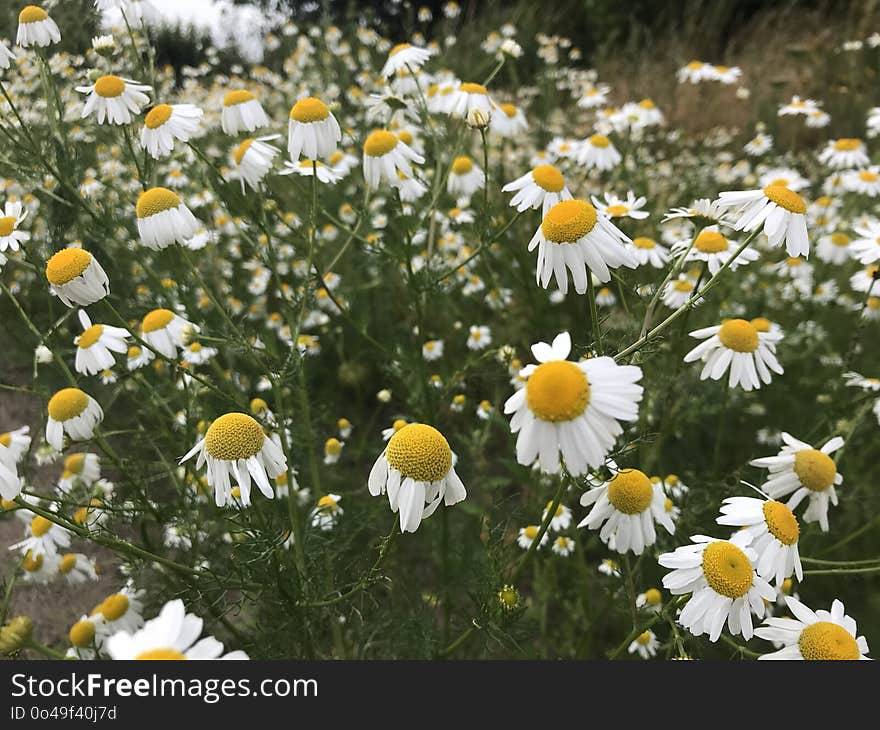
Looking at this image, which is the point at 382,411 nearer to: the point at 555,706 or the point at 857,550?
the point at 857,550

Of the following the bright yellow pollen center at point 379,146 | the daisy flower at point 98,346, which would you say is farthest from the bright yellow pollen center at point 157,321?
the bright yellow pollen center at point 379,146

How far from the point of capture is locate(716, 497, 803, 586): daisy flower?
109 centimetres

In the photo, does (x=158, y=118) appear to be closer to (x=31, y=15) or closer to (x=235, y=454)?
(x=31, y=15)

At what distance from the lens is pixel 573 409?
2.83ft

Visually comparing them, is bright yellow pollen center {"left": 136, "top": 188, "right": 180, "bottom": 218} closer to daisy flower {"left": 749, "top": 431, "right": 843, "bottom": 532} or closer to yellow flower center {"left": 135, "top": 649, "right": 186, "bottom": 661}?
yellow flower center {"left": 135, "top": 649, "right": 186, "bottom": 661}

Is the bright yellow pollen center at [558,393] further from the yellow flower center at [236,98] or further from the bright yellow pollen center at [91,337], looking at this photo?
the yellow flower center at [236,98]

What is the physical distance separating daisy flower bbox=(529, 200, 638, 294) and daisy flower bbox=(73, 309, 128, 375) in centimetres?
103

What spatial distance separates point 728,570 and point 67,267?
4.32ft

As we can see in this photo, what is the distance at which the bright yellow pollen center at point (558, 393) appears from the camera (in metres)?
0.86

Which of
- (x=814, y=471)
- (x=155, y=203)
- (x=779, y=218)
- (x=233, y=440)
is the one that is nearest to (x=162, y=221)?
(x=155, y=203)

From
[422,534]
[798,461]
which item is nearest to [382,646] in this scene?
[422,534]

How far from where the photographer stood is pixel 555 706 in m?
0.98

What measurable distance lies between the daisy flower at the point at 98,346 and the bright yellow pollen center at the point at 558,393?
3.57 feet

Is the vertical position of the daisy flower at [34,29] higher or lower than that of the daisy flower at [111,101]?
higher
